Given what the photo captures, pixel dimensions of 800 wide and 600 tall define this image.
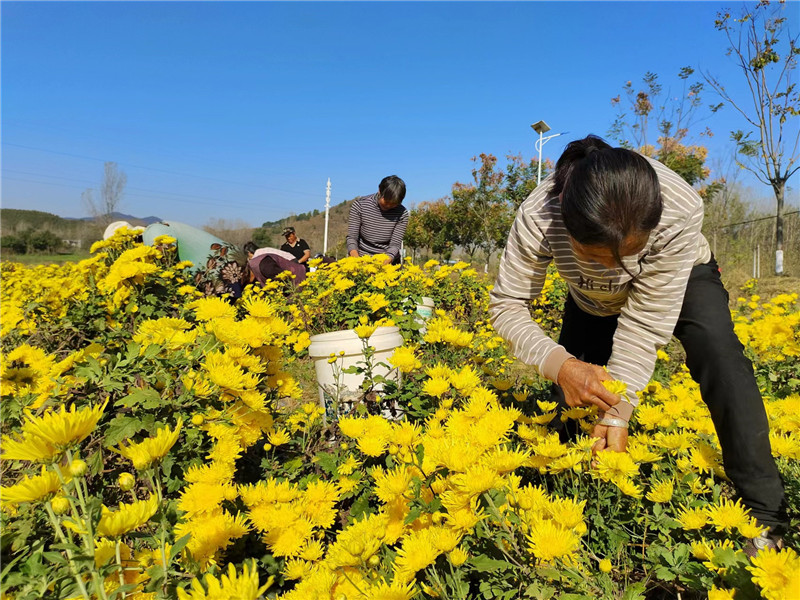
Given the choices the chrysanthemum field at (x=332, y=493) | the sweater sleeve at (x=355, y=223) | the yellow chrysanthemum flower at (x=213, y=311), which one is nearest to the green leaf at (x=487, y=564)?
the chrysanthemum field at (x=332, y=493)

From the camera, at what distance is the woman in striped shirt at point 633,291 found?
1319 millimetres

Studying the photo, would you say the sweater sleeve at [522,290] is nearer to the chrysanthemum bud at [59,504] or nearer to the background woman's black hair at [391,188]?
the chrysanthemum bud at [59,504]

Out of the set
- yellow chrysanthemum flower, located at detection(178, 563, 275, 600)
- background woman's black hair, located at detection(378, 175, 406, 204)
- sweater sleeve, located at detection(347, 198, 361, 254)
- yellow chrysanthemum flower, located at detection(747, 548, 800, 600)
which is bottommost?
yellow chrysanthemum flower, located at detection(747, 548, 800, 600)

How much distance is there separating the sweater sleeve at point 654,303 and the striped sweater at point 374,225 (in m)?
3.20

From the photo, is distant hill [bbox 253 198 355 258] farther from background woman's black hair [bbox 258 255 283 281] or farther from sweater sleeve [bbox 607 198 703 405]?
sweater sleeve [bbox 607 198 703 405]

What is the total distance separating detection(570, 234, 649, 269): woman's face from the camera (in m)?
1.34

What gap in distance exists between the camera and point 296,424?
196 centimetres

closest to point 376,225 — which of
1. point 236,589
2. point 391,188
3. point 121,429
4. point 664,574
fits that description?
point 391,188

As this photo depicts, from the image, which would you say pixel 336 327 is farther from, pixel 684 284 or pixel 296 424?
pixel 684 284

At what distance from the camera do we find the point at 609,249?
133cm

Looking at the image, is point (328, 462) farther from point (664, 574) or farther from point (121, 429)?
point (664, 574)

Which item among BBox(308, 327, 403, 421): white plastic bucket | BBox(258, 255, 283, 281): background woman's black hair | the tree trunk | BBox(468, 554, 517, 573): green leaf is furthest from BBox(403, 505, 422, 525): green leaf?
the tree trunk

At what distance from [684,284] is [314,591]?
4.84 feet

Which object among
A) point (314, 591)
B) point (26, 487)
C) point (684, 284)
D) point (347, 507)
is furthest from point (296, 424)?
point (684, 284)
